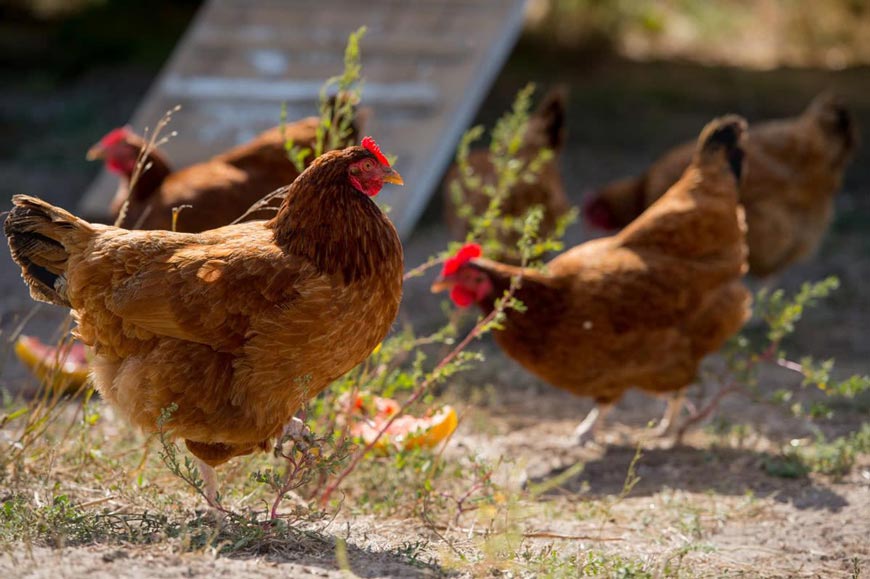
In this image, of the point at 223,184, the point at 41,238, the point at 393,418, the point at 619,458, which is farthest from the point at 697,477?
the point at 41,238

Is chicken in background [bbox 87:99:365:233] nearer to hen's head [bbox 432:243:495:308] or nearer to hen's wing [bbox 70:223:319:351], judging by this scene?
hen's head [bbox 432:243:495:308]

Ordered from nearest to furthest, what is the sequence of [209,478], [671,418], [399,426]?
[209,478], [399,426], [671,418]


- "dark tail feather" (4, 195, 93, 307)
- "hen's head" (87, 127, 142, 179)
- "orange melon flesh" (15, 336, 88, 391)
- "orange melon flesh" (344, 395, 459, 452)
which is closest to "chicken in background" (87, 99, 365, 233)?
"hen's head" (87, 127, 142, 179)

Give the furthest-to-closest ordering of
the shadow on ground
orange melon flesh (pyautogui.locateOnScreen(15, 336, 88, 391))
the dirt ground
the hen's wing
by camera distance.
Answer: orange melon flesh (pyautogui.locateOnScreen(15, 336, 88, 391)) → the shadow on ground → the hen's wing → the dirt ground

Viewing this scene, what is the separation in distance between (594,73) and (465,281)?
7.56 m

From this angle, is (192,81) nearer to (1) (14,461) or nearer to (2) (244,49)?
(2) (244,49)

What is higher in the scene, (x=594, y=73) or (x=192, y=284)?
(x=192, y=284)

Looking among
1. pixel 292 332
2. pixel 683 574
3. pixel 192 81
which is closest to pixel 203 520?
pixel 292 332

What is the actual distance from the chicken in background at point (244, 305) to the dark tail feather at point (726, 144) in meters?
2.26

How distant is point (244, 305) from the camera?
3027 mm

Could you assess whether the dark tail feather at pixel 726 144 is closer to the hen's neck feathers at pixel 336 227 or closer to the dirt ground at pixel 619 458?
the dirt ground at pixel 619 458

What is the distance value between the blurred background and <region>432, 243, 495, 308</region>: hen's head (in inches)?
134

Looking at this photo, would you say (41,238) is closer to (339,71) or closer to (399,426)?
(399,426)

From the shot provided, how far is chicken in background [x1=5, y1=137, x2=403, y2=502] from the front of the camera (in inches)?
119
